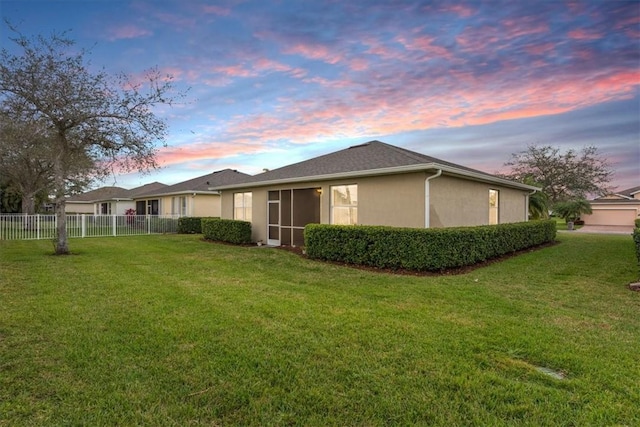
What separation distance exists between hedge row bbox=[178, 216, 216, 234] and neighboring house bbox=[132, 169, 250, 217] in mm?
1056

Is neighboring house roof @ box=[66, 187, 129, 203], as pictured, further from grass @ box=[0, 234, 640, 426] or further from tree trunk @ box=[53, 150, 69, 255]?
grass @ box=[0, 234, 640, 426]

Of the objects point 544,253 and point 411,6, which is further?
point 544,253

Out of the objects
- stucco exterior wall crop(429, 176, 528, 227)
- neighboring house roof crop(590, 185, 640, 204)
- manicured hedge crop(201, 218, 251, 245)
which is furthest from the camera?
neighboring house roof crop(590, 185, 640, 204)

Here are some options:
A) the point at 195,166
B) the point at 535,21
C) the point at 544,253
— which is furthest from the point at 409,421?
the point at 195,166

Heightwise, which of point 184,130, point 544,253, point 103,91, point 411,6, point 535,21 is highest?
point 411,6

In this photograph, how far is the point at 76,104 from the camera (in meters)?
10.6

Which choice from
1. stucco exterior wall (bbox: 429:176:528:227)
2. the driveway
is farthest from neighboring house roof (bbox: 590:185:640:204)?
stucco exterior wall (bbox: 429:176:528:227)

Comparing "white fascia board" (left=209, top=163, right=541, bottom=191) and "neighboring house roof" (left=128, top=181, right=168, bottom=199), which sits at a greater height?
"neighboring house roof" (left=128, top=181, right=168, bottom=199)

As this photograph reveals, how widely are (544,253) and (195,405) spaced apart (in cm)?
1283

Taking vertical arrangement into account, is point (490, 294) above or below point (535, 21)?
below

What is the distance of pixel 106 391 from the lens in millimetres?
2826

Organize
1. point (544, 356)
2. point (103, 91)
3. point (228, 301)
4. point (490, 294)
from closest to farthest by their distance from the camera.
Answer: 1. point (544, 356)
2. point (228, 301)
3. point (490, 294)
4. point (103, 91)

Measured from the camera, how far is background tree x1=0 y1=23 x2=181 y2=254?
9867 mm

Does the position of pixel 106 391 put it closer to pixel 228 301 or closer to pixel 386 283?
pixel 228 301
